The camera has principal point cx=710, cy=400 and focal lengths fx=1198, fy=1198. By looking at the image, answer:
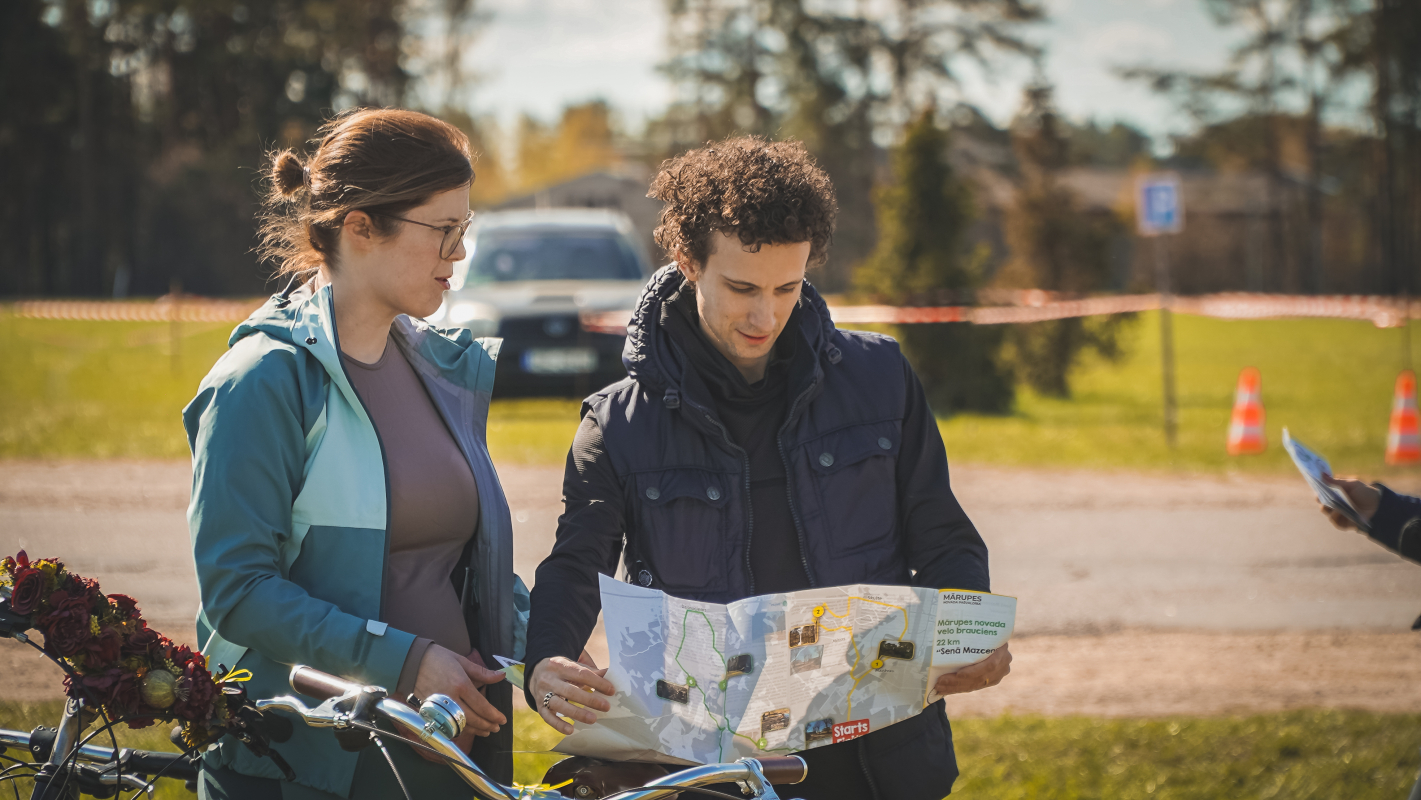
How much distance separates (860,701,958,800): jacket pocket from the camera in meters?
2.27

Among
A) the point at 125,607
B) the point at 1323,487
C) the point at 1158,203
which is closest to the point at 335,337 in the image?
the point at 125,607

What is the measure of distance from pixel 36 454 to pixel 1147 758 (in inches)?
390

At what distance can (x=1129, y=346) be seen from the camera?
18953 millimetres

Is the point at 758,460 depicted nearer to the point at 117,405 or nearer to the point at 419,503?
the point at 419,503

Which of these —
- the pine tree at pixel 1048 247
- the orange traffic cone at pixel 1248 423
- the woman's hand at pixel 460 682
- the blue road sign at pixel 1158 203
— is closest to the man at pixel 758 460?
the woman's hand at pixel 460 682

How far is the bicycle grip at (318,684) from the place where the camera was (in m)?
1.75

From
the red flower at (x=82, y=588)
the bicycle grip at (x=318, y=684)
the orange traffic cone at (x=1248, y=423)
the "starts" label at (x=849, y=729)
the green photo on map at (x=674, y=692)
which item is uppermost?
the red flower at (x=82, y=588)

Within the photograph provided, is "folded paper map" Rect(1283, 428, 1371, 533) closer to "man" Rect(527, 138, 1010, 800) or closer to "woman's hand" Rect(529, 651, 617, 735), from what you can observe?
"man" Rect(527, 138, 1010, 800)

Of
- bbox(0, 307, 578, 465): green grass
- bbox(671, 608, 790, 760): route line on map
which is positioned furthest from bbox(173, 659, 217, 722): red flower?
bbox(0, 307, 578, 465): green grass

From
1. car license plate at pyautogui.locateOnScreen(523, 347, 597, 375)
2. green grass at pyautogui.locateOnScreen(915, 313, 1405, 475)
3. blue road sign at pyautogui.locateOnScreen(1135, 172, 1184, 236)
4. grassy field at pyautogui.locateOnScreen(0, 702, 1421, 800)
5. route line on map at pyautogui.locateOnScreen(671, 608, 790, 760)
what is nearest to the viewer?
route line on map at pyautogui.locateOnScreen(671, 608, 790, 760)

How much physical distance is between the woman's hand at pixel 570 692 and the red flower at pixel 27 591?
788 millimetres

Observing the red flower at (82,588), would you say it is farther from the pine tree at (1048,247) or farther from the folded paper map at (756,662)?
the pine tree at (1048,247)

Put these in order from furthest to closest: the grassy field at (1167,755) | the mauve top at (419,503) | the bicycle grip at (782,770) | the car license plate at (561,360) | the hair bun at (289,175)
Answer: the car license plate at (561,360) → the grassy field at (1167,755) → the hair bun at (289,175) → the mauve top at (419,503) → the bicycle grip at (782,770)

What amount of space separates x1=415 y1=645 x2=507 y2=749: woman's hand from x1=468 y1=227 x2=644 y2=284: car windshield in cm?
Result: 1108
